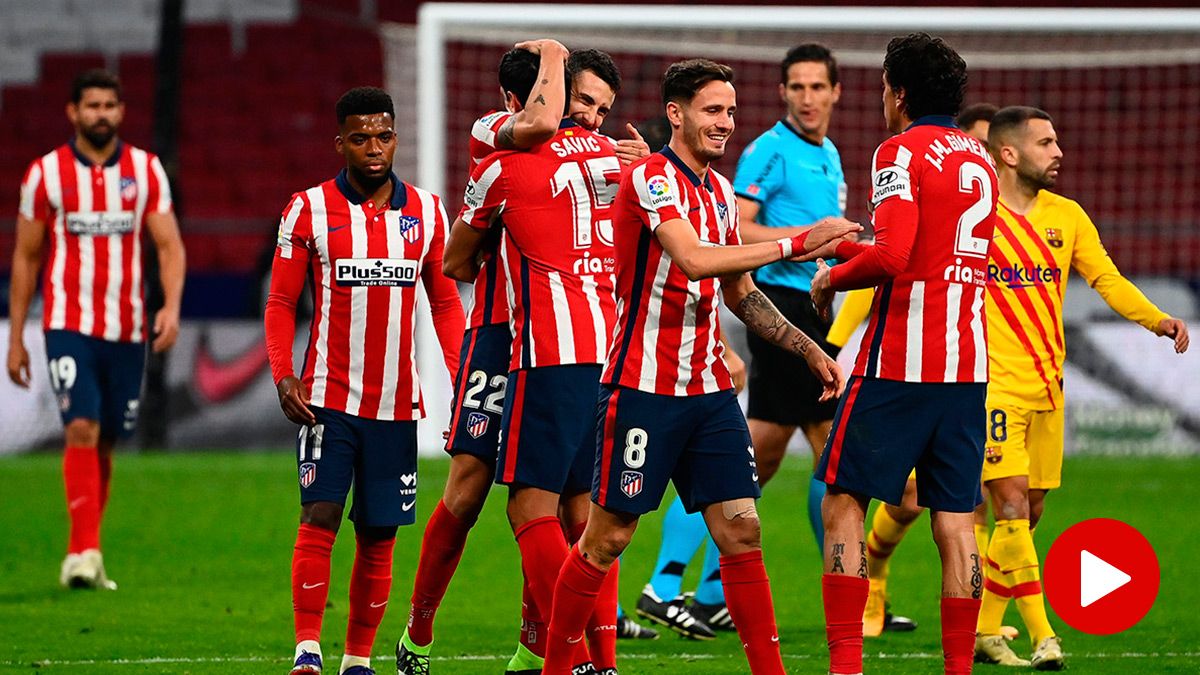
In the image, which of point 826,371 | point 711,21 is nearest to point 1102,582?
point 826,371

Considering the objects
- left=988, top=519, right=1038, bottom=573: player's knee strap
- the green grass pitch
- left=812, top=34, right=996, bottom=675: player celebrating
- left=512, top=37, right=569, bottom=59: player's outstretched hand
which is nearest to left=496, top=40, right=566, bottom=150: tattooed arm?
left=512, top=37, right=569, bottom=59: player's outstretched hand

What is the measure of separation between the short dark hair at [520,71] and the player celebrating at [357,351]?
16.7 inches

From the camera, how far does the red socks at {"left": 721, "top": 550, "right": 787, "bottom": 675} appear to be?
506 cm

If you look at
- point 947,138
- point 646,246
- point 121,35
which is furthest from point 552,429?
point 121,35

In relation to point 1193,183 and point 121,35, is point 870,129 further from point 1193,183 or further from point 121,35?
point 121,35

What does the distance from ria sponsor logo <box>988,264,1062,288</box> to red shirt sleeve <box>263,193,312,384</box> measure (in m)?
2.72

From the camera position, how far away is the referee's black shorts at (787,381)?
7.50 m

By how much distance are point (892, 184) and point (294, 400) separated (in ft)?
6.78

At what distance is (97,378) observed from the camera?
28.5 ft

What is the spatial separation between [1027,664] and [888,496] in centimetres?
144

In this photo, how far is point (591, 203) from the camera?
5.68 metres

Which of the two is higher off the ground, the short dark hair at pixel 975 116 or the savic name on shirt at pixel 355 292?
the short dark hair at pixel 975 116

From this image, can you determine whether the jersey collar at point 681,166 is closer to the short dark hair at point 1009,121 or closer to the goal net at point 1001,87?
the short dark hair at point 1009,121

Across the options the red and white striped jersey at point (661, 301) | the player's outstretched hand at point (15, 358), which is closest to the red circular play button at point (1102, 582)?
the red and white striped jersey at point (661, 301)
